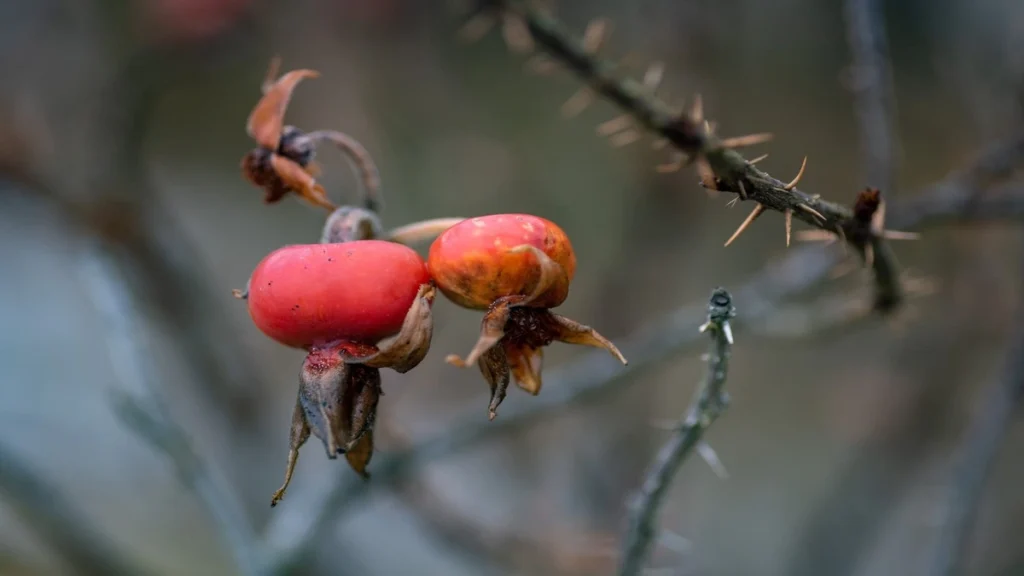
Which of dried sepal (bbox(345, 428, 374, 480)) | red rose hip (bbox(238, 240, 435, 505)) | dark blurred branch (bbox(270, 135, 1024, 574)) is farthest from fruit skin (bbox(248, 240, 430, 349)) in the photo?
dark blurred branch (bbox(270, 135, 1024, 574))

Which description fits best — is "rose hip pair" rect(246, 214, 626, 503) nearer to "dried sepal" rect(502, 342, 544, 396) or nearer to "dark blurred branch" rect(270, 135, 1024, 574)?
"dried sepal" rect(502, 342, 544, 396)

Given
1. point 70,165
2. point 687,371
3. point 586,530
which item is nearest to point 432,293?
point 586,530

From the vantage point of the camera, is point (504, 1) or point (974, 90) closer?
point (504, 1)

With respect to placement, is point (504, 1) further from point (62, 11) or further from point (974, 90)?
point (62, 11)

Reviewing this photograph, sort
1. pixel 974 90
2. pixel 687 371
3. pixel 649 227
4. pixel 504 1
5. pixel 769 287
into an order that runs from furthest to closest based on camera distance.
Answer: pixel 687 371 → pixel 649 227 → pixel 974 90 → pixel 769 287 → pixel 504 1

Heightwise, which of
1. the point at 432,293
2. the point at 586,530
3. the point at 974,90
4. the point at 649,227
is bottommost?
the point at 432,293

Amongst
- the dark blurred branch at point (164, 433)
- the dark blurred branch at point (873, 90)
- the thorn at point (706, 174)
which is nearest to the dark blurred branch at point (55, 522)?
the dark blurred branch at point (164, 433)
